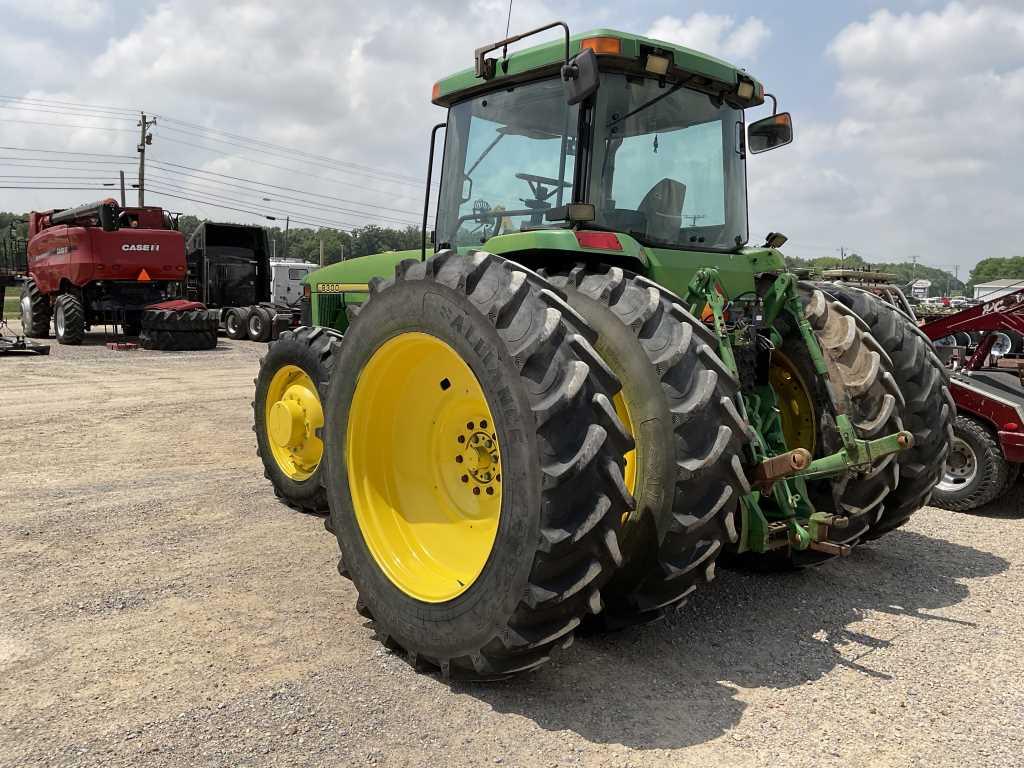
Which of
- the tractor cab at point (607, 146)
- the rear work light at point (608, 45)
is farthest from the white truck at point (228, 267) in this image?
the rear work light at point (608, 45)

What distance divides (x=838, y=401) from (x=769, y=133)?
1761 millimetres

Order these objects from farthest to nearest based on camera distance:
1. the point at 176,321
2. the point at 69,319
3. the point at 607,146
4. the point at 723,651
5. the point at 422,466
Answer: the point at 69,319
the point at 176,321
the point at 607,146
the point at 422,466
the point at 723,651

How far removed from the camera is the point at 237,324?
63.2 ft

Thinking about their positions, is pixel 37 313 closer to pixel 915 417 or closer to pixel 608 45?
pixel 608 45

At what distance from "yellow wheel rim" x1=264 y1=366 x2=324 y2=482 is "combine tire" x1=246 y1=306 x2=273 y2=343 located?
13.9 metres

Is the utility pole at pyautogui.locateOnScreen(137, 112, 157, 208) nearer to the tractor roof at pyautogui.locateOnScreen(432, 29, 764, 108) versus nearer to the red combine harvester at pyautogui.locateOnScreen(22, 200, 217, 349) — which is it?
the red combine harvester at pyautogui.locateOnScreen(22, 200, 217, 349)

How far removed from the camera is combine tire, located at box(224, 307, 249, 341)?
19109 mm

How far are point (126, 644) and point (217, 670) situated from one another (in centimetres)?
49

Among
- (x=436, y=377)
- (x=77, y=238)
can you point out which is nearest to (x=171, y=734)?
(x=436, y=377)

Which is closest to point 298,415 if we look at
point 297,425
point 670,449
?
point 297,425

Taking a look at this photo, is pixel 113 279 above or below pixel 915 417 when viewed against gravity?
above

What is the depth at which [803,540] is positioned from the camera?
125 inches

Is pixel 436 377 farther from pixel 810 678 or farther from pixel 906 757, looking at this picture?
pixel 906 757

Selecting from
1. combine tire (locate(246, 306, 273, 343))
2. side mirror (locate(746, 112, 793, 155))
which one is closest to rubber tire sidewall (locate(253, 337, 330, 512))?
side mirror (locate(746, 112, 793, 155))
